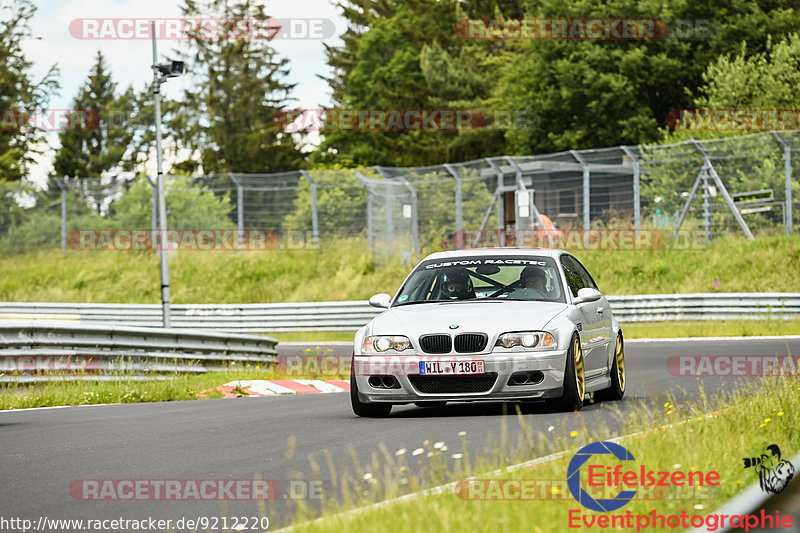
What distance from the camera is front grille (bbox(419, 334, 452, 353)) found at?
403 inches

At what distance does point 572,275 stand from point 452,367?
2433 mm

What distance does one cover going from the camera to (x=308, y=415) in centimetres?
1140

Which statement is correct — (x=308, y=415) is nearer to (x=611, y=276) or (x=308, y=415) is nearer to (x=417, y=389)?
(x=417, y=389)

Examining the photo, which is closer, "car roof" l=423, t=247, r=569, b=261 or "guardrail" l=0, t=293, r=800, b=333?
"car roof" l=423, t=247, r=569, b=261

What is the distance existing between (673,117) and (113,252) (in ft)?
68.4

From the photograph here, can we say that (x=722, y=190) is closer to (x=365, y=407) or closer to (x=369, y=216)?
(x=369, y=216)

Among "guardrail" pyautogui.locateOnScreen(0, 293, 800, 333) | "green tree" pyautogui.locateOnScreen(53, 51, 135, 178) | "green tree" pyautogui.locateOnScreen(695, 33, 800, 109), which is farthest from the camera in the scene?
"green tree" pyautogui.locateOnScreen(53, 51, 135, 178)

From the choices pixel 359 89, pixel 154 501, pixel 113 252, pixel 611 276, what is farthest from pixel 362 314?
pixel 359 89

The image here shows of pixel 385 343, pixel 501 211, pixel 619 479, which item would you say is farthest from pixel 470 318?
pixel 501 211

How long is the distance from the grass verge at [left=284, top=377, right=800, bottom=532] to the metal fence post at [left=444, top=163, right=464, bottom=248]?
23190 mm

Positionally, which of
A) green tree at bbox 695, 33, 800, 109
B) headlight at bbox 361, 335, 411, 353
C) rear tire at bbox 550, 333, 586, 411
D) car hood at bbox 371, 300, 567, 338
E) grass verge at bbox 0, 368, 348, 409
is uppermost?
green tree at bbox 695, 33, 800, 109

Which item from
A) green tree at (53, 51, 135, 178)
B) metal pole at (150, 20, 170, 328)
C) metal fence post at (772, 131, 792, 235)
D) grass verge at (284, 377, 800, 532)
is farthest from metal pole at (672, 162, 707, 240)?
green tree at (53, 51, 135, 178)

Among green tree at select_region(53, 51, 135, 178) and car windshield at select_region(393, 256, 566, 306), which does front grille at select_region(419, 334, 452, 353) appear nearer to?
car windshield at select_region(393, 256, 566, 306)

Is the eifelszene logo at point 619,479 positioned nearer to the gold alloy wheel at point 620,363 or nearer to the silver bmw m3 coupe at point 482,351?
the silver bmw m3 coupe at point 482,351
